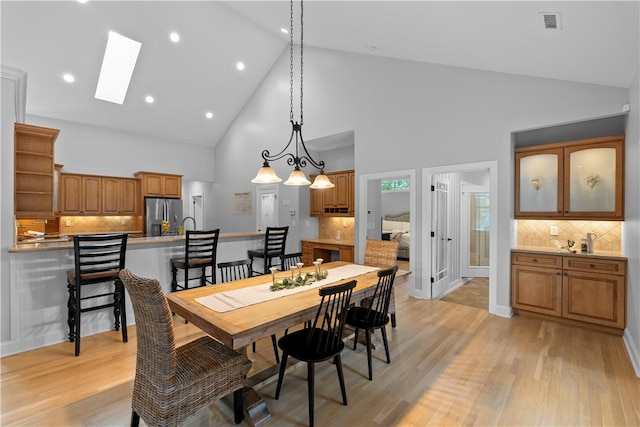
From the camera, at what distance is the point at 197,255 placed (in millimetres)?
3891

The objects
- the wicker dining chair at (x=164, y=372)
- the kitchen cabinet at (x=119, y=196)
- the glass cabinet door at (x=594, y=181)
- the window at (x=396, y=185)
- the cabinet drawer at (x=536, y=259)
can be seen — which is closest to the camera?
the wicker dining chair at (x=164, y=372)

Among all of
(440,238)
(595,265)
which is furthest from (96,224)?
(595,265)

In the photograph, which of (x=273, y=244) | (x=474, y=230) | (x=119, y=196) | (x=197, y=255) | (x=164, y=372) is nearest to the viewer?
(x=164, y=372)

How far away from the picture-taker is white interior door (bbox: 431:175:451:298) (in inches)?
184

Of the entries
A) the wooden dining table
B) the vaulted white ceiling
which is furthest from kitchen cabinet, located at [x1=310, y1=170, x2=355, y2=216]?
the wooden dining table

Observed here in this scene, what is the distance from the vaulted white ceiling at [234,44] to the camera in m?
2.56

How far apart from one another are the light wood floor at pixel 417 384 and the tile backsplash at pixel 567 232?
114 cm

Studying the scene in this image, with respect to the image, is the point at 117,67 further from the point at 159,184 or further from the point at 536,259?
the point at 536,259

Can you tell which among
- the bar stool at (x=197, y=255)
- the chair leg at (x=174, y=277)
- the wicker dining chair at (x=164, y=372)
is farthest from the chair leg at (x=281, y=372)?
the chair leg at (x=174, y=277)

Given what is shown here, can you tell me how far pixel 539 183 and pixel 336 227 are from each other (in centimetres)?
380

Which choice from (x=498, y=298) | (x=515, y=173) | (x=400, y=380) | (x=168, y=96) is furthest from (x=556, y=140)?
(x=168, y=96)

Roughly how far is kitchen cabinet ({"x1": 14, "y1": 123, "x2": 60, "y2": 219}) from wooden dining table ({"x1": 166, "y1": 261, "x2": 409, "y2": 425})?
274 centimetres

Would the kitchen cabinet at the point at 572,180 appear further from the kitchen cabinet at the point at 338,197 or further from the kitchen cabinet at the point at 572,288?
the kitchen cabinet at the point at 338,197

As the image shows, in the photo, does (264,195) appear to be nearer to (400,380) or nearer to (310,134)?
(310,134)
